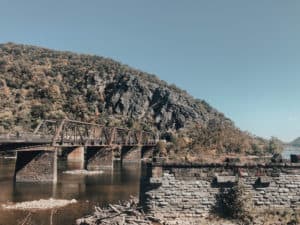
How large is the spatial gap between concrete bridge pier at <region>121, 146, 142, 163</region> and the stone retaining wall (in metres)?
74.6

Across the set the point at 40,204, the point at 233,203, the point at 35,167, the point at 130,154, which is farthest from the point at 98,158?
the point at 233,203

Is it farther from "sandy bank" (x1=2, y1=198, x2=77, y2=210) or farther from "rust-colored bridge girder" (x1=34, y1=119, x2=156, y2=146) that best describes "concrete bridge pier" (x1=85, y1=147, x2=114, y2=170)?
"sandy bank" (x1=2, y1=198, x2=77, y2=210)

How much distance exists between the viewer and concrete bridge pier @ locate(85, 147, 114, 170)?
241 feet

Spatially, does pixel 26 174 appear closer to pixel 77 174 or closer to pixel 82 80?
pixel 77 174

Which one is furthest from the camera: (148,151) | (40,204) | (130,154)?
(148,151)

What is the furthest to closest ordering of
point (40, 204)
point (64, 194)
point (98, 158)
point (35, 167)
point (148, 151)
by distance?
point (148, 151) → point (98, 158) → point (35, 167) → point (64, 194) → point (40, 204)

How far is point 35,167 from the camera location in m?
50.0

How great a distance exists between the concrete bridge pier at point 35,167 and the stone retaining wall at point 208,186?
29636mm

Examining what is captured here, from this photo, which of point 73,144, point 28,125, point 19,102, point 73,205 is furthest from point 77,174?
point 19,102

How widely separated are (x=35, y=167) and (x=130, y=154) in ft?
169

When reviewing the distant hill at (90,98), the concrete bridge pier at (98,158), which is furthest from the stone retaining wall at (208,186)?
the distant hill at (90,98)

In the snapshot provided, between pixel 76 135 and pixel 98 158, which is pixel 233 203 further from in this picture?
pixel 98 158

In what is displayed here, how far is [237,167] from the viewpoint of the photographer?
23469 millimetres

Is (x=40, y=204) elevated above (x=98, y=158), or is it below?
below
